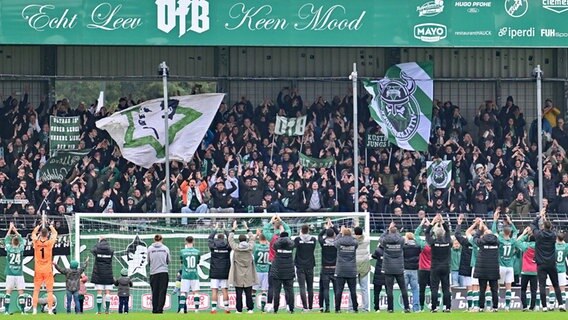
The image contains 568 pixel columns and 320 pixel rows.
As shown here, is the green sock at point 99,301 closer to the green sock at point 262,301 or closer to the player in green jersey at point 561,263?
the green sock at point 262,301

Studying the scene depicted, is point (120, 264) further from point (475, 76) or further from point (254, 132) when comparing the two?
point (475, 76)

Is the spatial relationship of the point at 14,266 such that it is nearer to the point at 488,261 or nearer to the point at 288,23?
the point at 288,23

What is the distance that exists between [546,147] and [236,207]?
27.5ft

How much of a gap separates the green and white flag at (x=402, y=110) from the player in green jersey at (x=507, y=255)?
5.81 metres

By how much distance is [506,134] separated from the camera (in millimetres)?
40250

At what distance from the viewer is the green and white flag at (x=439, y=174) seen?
3866 cm

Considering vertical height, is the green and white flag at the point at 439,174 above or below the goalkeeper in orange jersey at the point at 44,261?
above

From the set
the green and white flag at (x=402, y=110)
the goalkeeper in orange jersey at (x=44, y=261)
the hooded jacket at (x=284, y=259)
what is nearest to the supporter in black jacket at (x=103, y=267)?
the goalkeeper in orange jersey at (x=44, y=261)

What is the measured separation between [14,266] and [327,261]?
20.8ft

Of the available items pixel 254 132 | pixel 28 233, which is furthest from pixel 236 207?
pixel 28 233

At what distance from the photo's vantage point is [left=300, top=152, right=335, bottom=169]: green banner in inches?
1513

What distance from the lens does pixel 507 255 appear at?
32344 mm

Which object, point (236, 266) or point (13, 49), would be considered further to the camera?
point (13, 49)

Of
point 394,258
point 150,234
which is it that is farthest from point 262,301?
point 394,258
